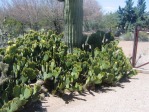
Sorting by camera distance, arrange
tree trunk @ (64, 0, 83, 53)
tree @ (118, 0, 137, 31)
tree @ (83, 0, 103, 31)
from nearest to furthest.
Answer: tree trunk @ (64, 0, 83, 53), tree @ (118, 0, 137, 31), tree @ (83, 0, 103, 31)

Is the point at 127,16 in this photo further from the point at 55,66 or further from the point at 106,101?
the point at 106,101

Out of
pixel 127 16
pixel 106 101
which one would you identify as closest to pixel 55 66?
pixel 106 101

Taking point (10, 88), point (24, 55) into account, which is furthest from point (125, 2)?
point (10, 88)

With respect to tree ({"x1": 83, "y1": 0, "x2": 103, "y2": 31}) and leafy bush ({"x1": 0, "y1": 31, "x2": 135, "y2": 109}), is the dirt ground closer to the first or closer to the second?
leafy bush ({"x1": 0, "y1": 31, "x2": 135, "y2": 109})

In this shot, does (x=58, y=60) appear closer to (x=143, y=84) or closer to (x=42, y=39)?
(x=42, y=39)

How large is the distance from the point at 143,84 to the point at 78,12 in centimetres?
280

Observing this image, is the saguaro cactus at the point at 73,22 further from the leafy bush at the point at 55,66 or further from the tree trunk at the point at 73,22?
the leafy bush at the point at 55,66

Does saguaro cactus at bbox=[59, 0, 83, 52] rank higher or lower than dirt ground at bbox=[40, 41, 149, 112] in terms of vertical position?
higher

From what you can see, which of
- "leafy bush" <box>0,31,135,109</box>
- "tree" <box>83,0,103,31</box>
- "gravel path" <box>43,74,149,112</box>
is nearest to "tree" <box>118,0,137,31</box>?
"tree" <box>83,0,103,31</box>

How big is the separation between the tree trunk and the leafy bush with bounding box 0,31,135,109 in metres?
0.34

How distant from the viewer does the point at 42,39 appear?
8.07 metres

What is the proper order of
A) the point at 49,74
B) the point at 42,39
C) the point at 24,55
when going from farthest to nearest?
the point at 42,39, the point at 24,55, the point at 49,74

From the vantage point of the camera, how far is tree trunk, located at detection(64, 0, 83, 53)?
8.29 metres

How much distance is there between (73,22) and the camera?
27.5 feet
